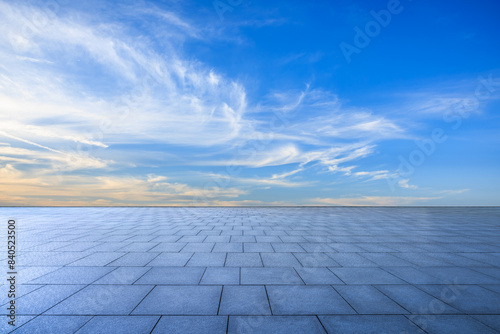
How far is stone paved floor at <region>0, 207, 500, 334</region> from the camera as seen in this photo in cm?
367

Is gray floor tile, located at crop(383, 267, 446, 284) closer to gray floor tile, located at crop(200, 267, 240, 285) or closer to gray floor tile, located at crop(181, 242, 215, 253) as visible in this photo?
gray floor tile, located at crop(200, 267, 240, 285)

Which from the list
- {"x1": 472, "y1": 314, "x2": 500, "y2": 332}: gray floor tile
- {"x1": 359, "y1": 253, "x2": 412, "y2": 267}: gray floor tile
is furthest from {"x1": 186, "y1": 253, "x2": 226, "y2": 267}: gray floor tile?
{"x1": 472, "y1": 314, "x2": 500, "y2": 332}: gray floor tile

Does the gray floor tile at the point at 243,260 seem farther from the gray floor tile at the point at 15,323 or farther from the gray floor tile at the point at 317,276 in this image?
the gray floor tile at the point at 15,323

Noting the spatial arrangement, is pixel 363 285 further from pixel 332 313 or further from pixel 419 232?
pixel 419 232

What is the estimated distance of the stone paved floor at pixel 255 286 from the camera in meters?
3.67

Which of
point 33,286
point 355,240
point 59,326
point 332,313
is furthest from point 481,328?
point 33,286

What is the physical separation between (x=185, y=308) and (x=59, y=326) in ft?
5.76

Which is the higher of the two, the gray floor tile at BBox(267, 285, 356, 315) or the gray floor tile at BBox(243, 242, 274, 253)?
the gray floor tile at BBox(243, 242, 274, 253)

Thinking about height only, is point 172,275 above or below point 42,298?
above

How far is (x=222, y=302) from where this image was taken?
423 centimetres

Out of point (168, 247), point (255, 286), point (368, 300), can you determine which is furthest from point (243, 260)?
point (368, 300)

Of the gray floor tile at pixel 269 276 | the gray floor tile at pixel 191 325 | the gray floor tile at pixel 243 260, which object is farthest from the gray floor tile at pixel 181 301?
the gray floor tile at pixel 243 260

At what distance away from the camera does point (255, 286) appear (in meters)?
4.88

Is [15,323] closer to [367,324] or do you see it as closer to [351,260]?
[367,324]
